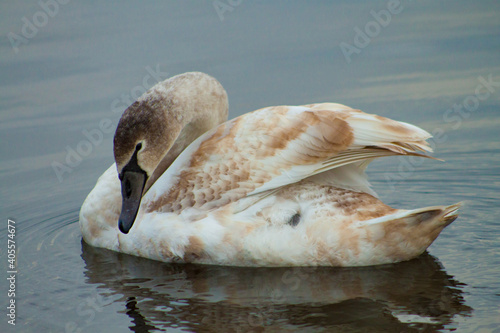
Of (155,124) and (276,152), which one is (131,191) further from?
(276,152)

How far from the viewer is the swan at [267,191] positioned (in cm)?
590

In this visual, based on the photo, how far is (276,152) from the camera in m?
6.11

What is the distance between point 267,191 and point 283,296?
2.89 feet

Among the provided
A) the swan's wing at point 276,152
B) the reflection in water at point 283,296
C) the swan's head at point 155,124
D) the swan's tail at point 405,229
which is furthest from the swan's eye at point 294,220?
the swan's head at point 155,124

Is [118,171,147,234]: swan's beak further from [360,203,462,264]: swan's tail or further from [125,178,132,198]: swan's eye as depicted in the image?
[360,203,462,264]: swan's tail

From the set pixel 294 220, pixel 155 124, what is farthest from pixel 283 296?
pixel 155 124

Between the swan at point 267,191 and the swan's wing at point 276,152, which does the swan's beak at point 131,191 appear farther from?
the swan's wing at point 276,152

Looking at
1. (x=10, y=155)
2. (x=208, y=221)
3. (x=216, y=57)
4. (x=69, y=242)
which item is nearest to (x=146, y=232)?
(x=208, y=221)

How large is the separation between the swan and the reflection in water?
0.15 m

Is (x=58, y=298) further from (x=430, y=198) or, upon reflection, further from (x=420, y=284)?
(x=430, y=198)

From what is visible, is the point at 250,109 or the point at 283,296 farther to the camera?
the point at 250,109

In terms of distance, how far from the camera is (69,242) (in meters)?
7.34

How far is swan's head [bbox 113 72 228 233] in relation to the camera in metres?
6.25

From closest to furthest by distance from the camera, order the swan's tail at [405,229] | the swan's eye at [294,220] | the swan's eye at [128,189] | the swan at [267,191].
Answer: the swan's tail at [405,229], the swan at [267,191], the swan's eye at [294,220], the swan's eye at [128,189]
